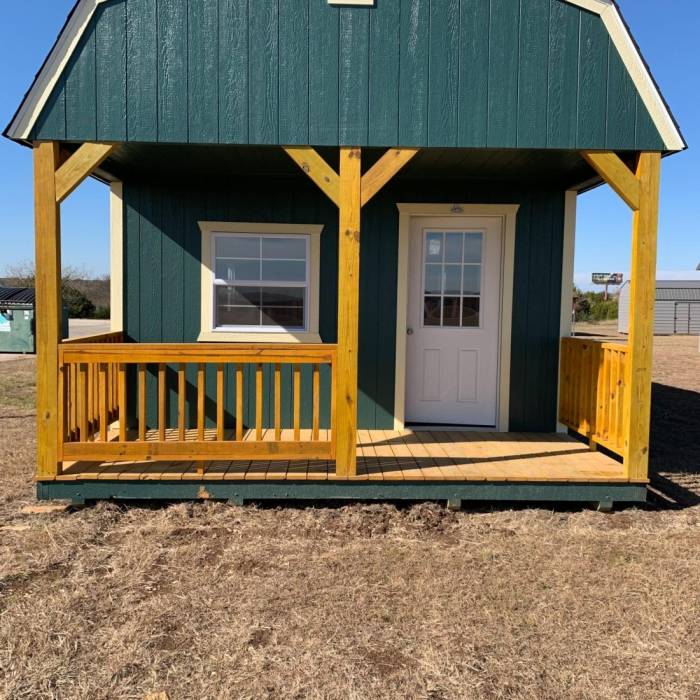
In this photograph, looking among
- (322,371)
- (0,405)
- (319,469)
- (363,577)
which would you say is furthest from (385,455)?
(0,405)

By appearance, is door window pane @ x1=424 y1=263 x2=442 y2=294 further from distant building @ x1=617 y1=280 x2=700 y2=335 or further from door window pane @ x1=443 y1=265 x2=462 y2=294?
distant building @ x1=617 y1=280 x2=700 y2=335

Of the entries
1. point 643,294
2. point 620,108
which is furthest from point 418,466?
point 620,108

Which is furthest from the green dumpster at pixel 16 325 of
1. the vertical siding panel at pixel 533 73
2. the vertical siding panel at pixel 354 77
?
the vertical siding panel at pixel 533 73

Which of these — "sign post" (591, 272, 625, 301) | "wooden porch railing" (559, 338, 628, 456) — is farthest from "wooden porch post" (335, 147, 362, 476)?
"sign post" (591, 272, 625, 301)

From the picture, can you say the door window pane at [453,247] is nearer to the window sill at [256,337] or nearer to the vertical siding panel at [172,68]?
the window sill at [256,337]

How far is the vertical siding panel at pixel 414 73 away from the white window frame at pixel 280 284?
1.73 meters

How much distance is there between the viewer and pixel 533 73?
4.24 m

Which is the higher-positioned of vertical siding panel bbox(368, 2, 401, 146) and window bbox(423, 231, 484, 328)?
vertical siding panel bbox(368, 2, 401, 146)

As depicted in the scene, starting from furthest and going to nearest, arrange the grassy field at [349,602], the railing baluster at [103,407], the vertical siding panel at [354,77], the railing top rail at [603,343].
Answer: the railing top rail at [603,343]
the railing baluster at [103,407]
the vertical siding panel at [354,77]
the grassy field at [349,602]

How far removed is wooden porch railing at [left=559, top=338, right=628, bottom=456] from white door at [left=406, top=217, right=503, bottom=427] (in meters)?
0.64

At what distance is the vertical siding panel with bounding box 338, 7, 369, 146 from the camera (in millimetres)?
4191

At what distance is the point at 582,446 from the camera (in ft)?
17.9

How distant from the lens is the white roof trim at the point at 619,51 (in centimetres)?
409

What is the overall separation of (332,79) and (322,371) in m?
2.58
